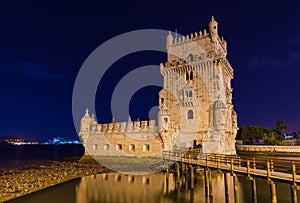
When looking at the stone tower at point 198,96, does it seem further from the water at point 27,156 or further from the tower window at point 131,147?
the water at point 27,156

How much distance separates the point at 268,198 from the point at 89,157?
32537 mm

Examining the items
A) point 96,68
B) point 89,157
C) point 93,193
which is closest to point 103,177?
point 93,193

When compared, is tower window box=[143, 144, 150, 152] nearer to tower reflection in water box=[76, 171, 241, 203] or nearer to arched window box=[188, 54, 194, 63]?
tower reflection in water box=[76, 171, 241, 203]

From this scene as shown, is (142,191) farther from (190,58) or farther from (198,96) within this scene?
(190,58)

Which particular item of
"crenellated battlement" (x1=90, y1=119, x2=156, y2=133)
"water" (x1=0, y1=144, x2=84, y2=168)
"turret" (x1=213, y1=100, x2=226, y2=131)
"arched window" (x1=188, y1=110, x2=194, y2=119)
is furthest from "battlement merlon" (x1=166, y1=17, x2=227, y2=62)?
"water" (x1=0, y1=144, x2=84, y2=168)

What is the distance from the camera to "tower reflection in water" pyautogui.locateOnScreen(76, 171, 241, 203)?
20.2 meters

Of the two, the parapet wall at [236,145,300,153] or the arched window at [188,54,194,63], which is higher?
the arched window at [188,54,194,63]

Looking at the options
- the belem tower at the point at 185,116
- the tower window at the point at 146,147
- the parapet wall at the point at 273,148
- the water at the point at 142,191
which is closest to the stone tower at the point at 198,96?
the belem tower at the point at 185,116

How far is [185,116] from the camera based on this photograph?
4091cm

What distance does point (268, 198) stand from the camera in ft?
62.1

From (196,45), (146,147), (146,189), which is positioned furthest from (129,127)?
(196,45)

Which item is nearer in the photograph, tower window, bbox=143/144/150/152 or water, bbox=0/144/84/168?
tower window, bbox=143/144/150/152

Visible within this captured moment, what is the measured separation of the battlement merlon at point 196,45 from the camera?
136 ft

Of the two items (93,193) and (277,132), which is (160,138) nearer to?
(93,193)
